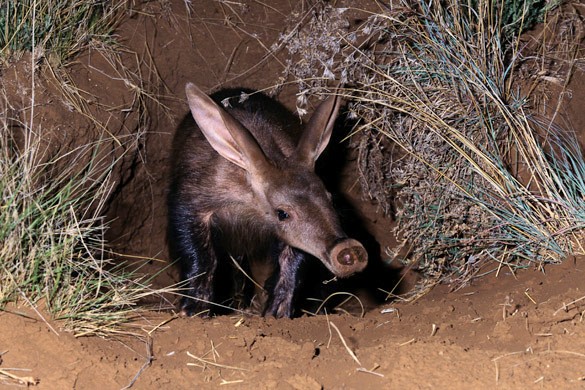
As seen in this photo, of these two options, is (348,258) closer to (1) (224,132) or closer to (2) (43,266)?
(1) (224,132)

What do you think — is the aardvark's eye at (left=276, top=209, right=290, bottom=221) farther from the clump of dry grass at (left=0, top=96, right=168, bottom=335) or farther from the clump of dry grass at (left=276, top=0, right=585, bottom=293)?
the clump of dry grass at (left=0, top=96, right=168, bottom=335)

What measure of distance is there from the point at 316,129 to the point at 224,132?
66 centimetres

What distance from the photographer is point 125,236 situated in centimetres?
738

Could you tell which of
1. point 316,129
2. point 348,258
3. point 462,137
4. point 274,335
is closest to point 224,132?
point 316,129

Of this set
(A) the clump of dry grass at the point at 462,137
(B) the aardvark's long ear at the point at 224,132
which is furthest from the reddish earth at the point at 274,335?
(B) the aardvark's long ear at the point at 224,132

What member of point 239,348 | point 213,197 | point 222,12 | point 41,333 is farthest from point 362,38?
point 41,333

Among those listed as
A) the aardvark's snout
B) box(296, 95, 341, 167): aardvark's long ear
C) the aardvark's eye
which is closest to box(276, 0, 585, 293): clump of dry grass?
box(296, 95, 341, 167): aardvark's long ear

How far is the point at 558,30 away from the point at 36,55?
4.17 meters

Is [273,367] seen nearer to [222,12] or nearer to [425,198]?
[425,198]

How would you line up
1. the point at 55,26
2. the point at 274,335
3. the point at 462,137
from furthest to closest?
1. the point at 55,26
2. the point at 462,137
3. the point at 274,335

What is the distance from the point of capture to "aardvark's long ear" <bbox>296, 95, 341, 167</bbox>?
5639mm

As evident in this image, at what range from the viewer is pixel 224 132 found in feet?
18.5

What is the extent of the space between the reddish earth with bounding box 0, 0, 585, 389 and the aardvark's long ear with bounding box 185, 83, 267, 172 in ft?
3.85

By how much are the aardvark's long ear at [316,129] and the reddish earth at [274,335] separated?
119cm
